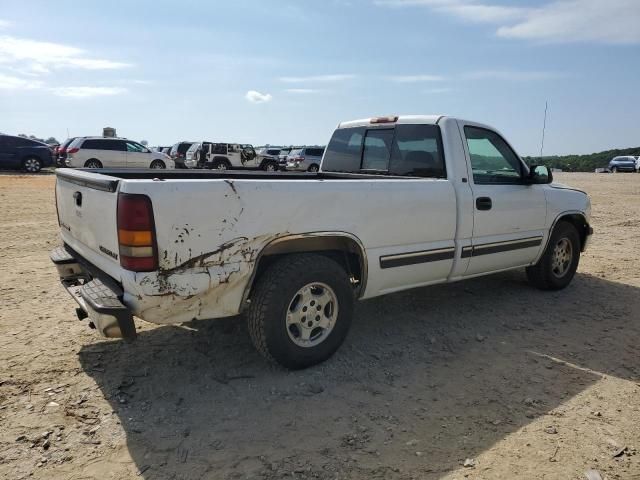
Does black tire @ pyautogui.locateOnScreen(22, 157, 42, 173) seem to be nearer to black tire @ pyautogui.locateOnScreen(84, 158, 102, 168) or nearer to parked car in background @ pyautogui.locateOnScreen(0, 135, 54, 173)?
parked car in background @ pyautogui.locateOnScreen(0, 135, 54, 173)

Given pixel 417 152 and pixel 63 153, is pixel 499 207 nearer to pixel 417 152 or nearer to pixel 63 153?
pixel 417 152

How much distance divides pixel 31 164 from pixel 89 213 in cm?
2257

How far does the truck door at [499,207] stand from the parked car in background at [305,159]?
22063mm

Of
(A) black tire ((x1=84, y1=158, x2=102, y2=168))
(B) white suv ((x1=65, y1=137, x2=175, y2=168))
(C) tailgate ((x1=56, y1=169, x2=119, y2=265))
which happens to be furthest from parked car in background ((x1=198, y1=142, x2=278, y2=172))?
(C) tailgate ((x1=56, y1=169, x2=119, y2=265))

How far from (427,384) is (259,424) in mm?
1229

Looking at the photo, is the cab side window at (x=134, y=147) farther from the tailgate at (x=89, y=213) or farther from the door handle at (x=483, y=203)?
the door handle at (x=483, y=203)

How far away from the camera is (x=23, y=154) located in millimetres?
22125

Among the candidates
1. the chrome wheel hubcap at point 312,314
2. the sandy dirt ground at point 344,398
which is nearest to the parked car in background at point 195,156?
the sandy dirt ground at point 344,398

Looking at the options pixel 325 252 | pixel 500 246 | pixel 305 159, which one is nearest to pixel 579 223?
pixel 500 246

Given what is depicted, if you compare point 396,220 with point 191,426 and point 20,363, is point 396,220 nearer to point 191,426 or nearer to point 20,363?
point 191,426

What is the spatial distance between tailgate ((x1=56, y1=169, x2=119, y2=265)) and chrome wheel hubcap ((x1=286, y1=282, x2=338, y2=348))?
1228 millimetres

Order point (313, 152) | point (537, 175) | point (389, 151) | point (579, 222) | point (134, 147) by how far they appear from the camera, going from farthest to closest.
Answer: point (313, 152), point (134, 147), point (579, 222), point (537, 175), point (389, 151)

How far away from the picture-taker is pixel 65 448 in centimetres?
266

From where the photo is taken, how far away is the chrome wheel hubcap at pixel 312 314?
3500mm
